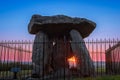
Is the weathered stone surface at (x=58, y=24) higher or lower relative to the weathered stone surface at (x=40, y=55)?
higher

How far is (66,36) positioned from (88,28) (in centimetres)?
188

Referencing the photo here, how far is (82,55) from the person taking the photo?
53.7 feet

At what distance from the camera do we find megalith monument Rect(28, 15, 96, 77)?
53.5ft

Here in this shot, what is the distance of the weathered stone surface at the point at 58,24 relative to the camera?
17281 mm

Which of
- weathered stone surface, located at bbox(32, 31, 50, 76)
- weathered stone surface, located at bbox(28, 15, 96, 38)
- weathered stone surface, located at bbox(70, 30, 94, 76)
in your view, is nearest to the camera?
weathered stone surface, located at bbox(70, 30, 94, 76)

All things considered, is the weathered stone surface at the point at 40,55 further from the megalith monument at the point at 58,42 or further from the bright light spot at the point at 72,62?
the bright light spot at the point at 72,62

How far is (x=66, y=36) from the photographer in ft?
62.3

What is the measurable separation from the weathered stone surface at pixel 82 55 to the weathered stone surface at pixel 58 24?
2.72 ft

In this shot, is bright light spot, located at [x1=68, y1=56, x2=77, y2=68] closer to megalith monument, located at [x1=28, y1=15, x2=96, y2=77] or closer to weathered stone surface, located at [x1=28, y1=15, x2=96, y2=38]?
megalith monument, located at [x1=28, y1=15, x2=96, y2=77]

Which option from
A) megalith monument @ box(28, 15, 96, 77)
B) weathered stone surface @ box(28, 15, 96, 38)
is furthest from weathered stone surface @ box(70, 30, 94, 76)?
weathered stone surface @ box(28, 15, 96, 38)

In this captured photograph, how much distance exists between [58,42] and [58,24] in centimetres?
132

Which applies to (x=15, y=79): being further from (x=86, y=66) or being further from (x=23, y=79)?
(x=86, y=66)

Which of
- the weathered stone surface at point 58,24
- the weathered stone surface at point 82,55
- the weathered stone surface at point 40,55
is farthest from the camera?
the weathered stone surface at point 58,24

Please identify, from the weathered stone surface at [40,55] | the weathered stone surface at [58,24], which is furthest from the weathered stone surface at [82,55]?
the weathered stone surface at [40,55]
